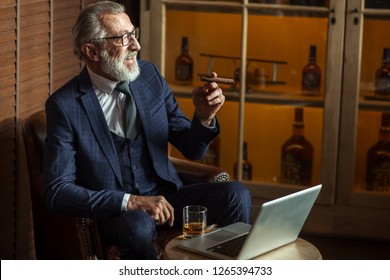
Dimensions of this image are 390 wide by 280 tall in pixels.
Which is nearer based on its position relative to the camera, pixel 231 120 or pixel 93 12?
pixel 93 12

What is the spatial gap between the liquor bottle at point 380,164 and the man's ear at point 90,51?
155 centimetres

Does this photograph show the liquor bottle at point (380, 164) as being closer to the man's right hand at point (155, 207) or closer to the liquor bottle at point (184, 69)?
the liquor bottle at point (184, 69)

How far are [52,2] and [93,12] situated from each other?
49 centimetres

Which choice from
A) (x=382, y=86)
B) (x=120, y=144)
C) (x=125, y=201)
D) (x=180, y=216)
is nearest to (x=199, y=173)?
(x=180, y=216)

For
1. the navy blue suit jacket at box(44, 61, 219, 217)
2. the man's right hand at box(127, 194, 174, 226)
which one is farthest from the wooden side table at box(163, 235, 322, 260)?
the navy blue suit jacket at box(44, 61, 219, 217)

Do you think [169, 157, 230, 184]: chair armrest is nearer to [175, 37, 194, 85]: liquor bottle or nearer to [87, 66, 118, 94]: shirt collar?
[87, 66, 118, 94]: shirt collar

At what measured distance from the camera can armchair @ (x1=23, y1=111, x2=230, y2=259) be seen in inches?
106

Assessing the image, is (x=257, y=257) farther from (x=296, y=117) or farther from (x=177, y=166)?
(x=296, y=117)

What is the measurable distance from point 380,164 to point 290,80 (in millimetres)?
573

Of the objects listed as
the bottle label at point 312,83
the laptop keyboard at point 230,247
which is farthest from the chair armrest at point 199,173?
the bottle label at point 312,83

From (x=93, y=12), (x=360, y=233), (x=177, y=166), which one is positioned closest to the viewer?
(x=93, y=12)

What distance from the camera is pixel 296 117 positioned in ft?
12.7

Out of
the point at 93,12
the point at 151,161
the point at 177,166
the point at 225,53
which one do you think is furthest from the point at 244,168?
the point at 93,12

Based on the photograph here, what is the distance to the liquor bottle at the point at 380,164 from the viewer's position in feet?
12.5
